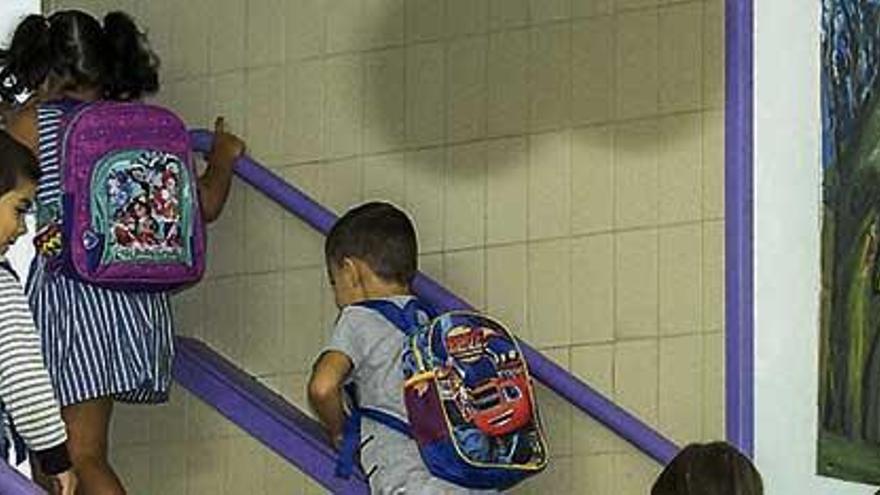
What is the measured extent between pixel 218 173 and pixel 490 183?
0.80 meters

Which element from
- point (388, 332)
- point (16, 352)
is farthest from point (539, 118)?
point (16, 352)

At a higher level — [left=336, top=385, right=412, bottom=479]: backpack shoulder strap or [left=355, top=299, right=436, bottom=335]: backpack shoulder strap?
[left=355, top=299, right=436, bottom=335]: backpack shoulder strap

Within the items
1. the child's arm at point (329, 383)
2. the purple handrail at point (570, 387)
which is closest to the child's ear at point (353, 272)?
the child's arm at point (329, 383)

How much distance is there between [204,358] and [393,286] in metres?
1.08

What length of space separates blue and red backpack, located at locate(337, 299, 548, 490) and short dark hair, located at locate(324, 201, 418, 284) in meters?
0.21

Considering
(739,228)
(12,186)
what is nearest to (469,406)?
(739,228)

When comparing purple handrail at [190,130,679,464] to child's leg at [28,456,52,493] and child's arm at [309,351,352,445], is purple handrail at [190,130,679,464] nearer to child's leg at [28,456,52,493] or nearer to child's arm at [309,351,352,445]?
child's arm at [309,351,352,445]

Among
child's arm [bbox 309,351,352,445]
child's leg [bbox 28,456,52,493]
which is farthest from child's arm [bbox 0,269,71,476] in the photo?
child's arm [bbox 309,351,352,445]

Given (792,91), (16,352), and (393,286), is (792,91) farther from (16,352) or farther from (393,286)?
(16,352)

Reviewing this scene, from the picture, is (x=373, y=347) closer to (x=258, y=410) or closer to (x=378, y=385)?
(x=378, y=385)

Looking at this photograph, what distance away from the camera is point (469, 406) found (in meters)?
6.35

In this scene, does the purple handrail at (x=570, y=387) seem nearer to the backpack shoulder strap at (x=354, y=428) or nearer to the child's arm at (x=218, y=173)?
the child's arm at (x=218, y=173)

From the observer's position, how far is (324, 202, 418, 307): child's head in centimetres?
Result: 667

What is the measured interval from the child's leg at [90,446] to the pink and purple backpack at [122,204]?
0.31m
